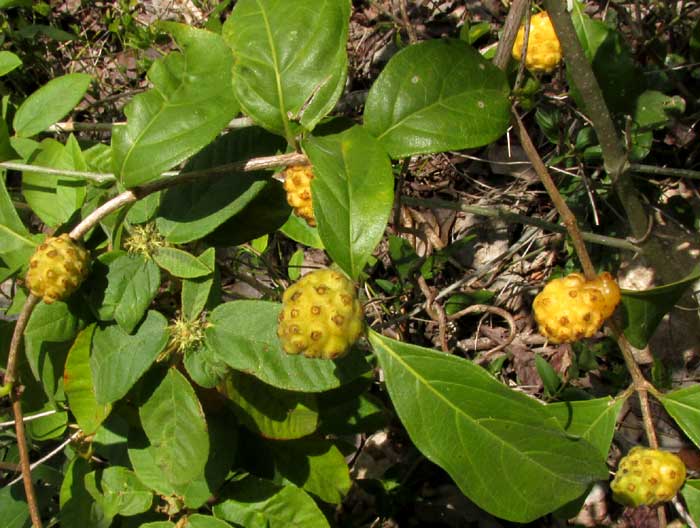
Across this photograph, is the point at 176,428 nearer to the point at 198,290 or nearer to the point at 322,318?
the point at 198,290

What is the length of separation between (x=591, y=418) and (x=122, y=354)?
1088 millimetres

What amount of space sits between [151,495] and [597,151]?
1.72m

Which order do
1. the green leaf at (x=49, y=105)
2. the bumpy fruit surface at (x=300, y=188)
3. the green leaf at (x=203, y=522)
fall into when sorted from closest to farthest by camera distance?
1. the bumpy fruit surface at (x=300, y=188)
2. the green leaf at (x=203, y=522)
3. the green leaf at (x=49, y=105)

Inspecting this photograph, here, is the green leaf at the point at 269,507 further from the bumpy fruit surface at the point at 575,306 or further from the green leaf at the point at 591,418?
the bumpy fruit surface at the point at 575,306

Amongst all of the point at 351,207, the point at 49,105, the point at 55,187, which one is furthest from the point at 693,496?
the point at 49,105

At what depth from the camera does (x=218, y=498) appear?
1.95m

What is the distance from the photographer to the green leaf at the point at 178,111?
4.86 feet

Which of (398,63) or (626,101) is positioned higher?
(398,63)

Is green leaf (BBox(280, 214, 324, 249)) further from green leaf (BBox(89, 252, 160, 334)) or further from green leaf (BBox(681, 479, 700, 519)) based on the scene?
green leaf (BBox(681, 479, 700, 519))

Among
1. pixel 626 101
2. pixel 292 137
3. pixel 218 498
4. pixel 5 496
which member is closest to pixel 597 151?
pixel 626 101

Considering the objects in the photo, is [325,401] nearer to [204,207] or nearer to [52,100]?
[204,207]

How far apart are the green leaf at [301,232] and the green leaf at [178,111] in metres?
0.46

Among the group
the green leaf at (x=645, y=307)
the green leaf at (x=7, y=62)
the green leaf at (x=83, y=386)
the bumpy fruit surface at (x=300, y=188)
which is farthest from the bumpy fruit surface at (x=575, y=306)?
the green leaf at (x=7, y=62)

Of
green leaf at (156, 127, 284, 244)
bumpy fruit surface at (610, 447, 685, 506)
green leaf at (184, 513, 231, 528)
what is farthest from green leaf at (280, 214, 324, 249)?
bumpy fruit surface at (610, 447, 685, 506)
